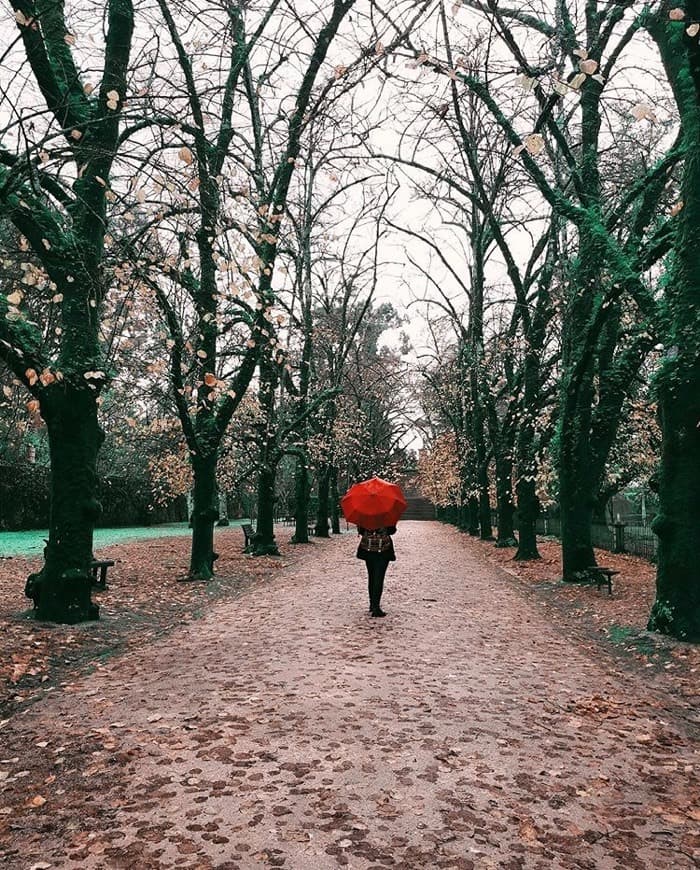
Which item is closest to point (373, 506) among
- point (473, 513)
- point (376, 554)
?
point (376, 554)

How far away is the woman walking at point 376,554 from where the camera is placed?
1022cm

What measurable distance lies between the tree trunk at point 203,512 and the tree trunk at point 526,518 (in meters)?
9.09

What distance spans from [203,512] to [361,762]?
418 inches

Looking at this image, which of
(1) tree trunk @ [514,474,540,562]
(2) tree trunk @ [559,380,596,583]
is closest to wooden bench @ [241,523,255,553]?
(1) tree trunk @ [514,474,540,562]

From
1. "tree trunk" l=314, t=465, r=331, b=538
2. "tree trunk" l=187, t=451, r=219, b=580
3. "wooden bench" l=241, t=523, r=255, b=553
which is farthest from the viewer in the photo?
"tree trunk" l=314, t=465, r=331, b=538

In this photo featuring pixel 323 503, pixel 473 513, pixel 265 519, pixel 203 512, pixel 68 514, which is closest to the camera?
pixel 68 514

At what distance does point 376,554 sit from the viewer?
10.2 m

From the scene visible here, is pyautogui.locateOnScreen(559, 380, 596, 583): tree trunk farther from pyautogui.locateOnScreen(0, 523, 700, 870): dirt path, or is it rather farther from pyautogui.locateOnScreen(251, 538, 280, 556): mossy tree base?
pyautogui.locateOnScreen(251, 538, 280, 556): mossy tree base

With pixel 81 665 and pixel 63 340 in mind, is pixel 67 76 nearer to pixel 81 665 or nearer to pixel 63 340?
pixel 63 340

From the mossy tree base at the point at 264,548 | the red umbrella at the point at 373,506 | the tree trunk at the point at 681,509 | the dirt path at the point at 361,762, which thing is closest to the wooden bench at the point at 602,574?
the tree trunk at the point at 681,509

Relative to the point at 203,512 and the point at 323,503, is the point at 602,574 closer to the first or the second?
the point at 203,512

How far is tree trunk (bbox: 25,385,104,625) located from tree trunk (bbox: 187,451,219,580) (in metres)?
5.12

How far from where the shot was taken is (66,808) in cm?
394

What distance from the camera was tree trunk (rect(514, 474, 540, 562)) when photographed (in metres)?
19.2
